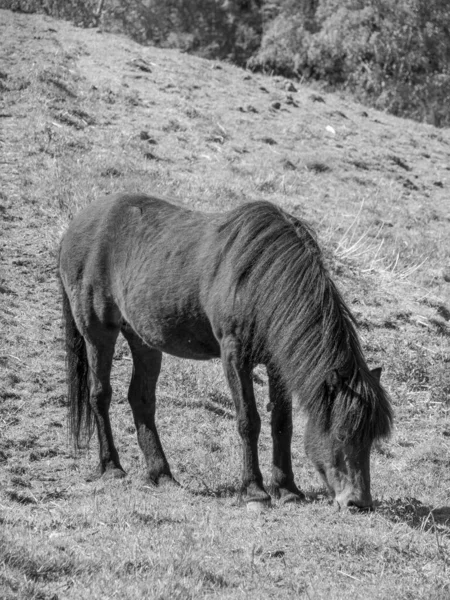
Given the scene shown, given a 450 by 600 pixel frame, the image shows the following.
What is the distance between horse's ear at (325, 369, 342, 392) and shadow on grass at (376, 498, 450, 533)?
0.86 m

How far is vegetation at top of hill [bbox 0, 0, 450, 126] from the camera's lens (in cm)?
2631

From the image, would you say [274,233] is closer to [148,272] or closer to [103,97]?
[148,272]

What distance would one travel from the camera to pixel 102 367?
7570 mm

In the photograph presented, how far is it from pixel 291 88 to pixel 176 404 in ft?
40.1

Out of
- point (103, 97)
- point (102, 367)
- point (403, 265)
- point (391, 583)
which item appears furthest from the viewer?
point (103, 97)

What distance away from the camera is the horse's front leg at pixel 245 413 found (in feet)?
20.5

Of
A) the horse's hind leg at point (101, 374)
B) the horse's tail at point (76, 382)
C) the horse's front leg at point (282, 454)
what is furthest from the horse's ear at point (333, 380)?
the horse's tail at point (76, 382)

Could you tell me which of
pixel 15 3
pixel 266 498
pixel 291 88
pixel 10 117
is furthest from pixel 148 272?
pixel 15 3

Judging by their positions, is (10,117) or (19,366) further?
(10,117)

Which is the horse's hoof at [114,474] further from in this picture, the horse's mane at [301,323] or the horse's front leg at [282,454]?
the horse's mane at [301,323]

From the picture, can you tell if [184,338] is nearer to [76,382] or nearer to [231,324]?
[231,324]

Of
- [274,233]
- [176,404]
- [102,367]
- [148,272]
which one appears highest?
[274,233]

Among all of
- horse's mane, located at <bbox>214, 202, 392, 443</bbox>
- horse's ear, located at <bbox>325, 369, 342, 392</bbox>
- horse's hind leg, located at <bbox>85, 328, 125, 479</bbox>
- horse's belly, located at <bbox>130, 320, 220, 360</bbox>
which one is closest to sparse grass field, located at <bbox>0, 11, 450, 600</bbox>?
horse's hind leg, located at <bbox>85, 328, 125, 479</bbox>

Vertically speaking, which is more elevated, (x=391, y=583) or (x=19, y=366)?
(x=391, y=583)
